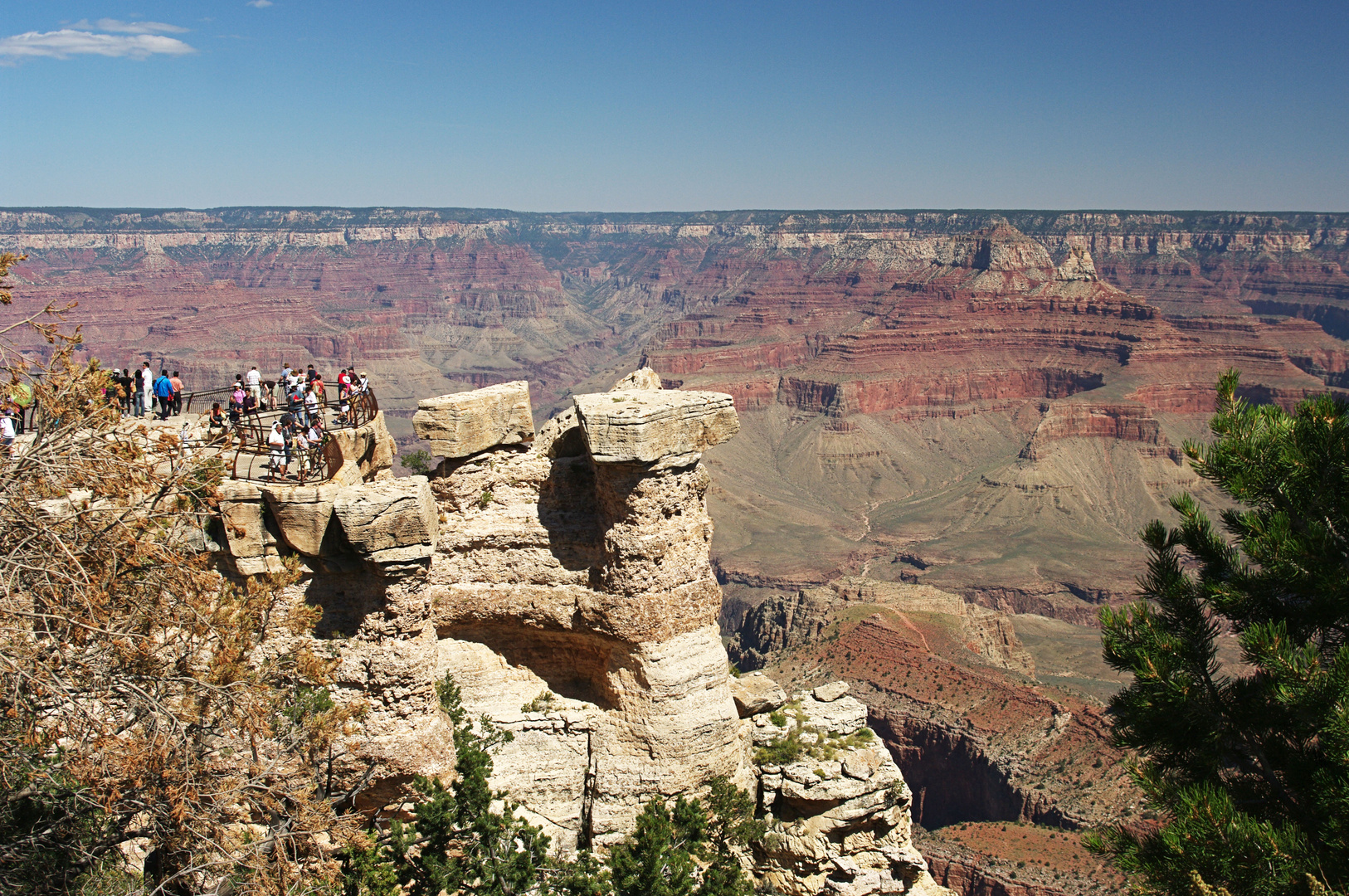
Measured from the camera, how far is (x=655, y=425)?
680 inches

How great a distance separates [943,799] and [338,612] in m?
49.4

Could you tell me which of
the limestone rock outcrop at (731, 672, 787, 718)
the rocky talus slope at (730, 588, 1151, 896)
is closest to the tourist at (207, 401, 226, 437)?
the limestone rock outcrop at (731, 672, 787, 718)

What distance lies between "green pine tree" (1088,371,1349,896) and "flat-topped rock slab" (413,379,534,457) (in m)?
11.4

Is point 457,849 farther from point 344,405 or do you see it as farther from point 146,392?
point 146,392

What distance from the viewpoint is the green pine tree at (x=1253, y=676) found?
36.6 ft

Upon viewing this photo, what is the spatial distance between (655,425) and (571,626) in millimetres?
4572

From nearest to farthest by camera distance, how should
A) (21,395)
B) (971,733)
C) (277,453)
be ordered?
(21,395) → (277,453) → (971,733)

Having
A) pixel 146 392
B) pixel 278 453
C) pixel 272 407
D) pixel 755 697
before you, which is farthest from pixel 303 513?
pixel 755 697

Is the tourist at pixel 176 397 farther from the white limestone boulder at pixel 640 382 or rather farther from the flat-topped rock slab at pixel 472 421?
the white limestone boulder at pixel 640 382

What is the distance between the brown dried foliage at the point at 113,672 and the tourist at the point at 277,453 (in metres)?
3.31

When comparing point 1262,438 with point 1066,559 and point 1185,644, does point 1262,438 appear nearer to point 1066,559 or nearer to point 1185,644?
point 1185,644

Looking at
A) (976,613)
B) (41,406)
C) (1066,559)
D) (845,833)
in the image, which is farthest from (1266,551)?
(1066,559)

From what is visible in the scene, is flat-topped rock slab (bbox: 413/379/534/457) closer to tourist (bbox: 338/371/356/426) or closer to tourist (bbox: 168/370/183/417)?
tourist (bbox: 338/371/356/426)

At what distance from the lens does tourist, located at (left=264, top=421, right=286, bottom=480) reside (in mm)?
17172
